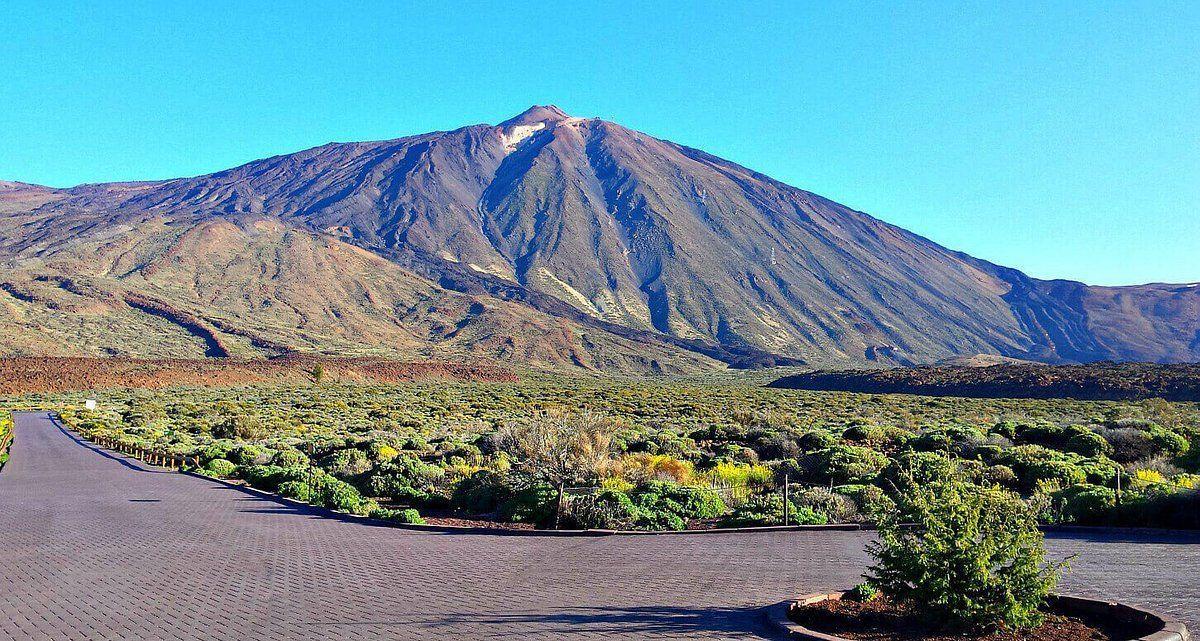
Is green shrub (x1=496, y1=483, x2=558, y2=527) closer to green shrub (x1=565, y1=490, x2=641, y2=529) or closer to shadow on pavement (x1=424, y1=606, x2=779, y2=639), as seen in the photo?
green shrub (x1=565, y1=490, x2=641, y2=529)

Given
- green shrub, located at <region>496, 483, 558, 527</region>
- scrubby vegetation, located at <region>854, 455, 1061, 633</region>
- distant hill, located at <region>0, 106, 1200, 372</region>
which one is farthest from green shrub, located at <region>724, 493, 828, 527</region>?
distant hill, located at <region>0, 106, 1200, 372</region>

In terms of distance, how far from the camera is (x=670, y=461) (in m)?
19.9

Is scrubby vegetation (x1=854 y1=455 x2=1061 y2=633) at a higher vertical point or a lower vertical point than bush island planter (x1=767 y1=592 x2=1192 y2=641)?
higher

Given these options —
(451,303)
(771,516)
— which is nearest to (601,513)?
(771,516)

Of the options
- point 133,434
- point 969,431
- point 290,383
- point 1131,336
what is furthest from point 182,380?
point 1131,336

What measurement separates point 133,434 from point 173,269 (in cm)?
9550

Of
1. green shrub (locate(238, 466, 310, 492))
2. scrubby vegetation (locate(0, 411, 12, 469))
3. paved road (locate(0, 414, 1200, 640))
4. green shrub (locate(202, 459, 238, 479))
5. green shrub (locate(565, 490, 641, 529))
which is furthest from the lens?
scrubby vegetation (locate(0, 411, 12, 469))

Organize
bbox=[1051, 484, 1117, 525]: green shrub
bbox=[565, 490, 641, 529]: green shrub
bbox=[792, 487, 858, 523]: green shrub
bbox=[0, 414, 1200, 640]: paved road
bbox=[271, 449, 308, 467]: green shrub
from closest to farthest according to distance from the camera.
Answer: bbox=[0, 414, 1200, 640]: paved road
bbox=[1051, 484, 1117, 525]: green shrub
bbox=[565, 490, 641, 529]: green shrub
bbox=[792, 487, 858, 523]: green shrub
bbox=[271, 449, 308, 467]: green shrub

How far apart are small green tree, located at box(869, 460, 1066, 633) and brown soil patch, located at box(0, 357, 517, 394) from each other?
7381cm

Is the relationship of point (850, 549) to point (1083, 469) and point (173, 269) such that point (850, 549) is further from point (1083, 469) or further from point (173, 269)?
point (173, 269)

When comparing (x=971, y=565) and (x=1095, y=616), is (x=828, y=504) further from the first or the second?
(x=971, y=565)

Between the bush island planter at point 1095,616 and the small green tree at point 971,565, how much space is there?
0.65 meters

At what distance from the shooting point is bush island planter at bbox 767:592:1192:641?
19.4 feet

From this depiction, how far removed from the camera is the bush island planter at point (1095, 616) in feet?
19.4
